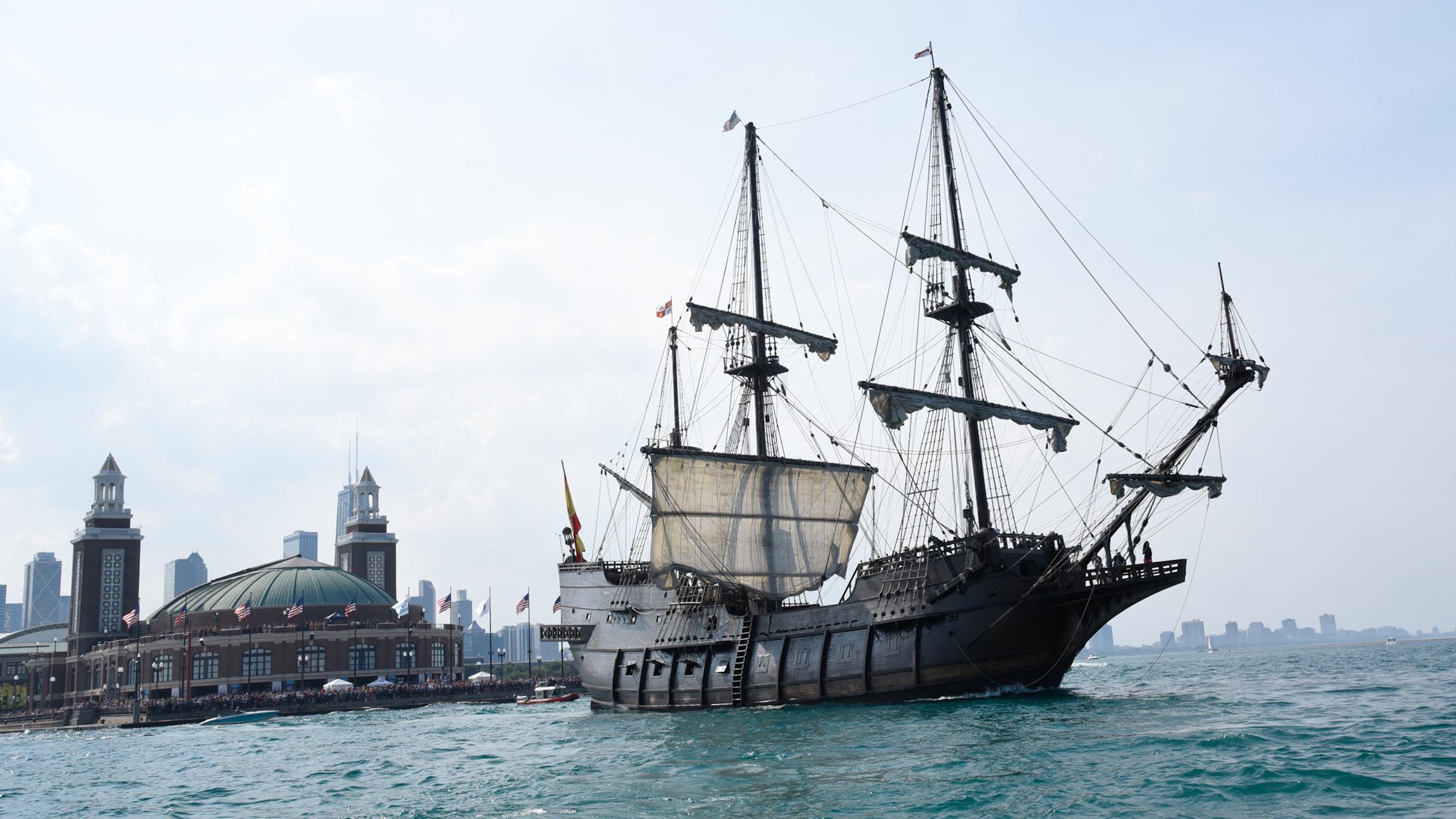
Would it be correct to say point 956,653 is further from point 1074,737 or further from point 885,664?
point 1074,737

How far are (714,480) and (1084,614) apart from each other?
55.5 feet

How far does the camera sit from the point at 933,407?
44906 mm

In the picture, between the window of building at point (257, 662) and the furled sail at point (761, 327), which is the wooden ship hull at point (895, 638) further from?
the window of building at point (257, 662)

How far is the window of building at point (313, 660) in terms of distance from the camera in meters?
106

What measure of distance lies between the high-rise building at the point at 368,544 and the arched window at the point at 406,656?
86.4 feet

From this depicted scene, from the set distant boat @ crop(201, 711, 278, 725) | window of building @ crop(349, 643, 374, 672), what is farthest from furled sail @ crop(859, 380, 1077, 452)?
window of building @ crop(349, 643, 374, 672)

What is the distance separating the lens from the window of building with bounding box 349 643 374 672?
355ft

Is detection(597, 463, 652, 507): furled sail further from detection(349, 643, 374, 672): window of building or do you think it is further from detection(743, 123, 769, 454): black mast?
detection(349, 643, 374, 672): window of building

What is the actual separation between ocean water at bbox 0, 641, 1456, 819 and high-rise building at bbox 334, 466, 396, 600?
8815 cm

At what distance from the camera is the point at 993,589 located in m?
38.9

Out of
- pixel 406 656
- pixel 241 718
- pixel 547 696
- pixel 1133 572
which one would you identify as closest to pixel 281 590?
pixel 406 656

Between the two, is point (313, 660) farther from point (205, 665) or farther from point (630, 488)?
point (630, 488)

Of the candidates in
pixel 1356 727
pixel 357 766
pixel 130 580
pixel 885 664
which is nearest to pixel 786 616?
pixel 885 664

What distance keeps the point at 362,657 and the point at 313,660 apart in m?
4.66
